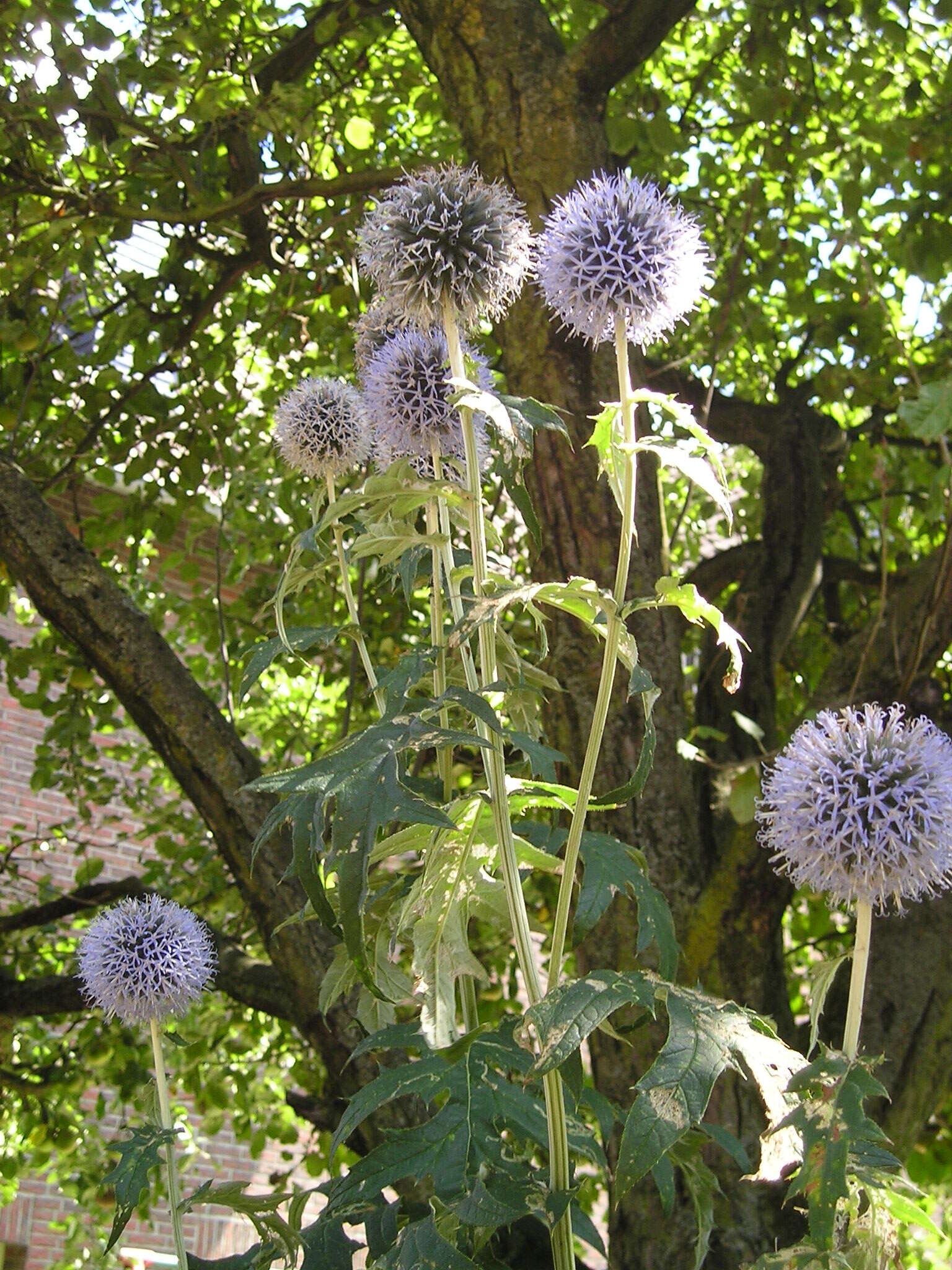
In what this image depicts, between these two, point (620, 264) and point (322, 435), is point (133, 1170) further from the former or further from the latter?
point (620, 264)

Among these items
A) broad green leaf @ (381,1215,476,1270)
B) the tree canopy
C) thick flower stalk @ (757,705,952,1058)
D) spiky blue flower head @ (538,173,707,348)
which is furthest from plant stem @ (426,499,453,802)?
the tree canopy

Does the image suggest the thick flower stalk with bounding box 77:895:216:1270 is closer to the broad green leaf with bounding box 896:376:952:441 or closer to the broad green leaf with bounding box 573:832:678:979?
the broad green leaf with bounding box 573:832:678:979

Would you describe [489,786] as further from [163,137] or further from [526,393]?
[163,137]

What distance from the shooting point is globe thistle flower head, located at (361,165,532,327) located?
181 cm

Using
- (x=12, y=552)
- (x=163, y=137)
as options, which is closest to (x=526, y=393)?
(x=12, y=552)

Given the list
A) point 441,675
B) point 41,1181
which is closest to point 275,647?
point 441,675

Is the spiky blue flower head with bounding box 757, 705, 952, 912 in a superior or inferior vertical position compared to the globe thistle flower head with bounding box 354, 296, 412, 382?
inferior

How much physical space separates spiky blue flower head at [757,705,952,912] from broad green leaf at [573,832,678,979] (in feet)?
0.62

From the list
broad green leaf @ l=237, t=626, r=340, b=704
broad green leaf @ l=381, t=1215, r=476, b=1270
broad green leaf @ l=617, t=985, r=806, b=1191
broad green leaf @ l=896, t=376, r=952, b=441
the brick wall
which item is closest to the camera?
broad green leaf @ l=617, t=985, r=806, b=1191

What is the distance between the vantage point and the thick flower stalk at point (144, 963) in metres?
2.09

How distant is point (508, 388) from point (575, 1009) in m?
2.35

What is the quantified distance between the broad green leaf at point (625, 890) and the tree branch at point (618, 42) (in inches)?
103

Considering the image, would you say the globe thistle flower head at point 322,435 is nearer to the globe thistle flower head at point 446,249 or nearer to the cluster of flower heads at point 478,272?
the cluster of flower heads at point 478,272

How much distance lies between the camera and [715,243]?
17.7 feet
